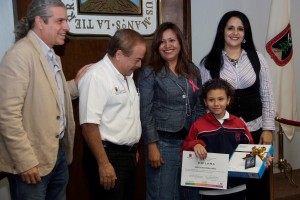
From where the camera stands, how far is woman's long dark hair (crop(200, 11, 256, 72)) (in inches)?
91.8

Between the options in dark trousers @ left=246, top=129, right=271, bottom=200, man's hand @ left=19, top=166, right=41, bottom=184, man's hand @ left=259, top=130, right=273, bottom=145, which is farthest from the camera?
dark trousers @ left=246, top=129, right=271, bottom=200

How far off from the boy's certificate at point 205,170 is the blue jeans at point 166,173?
0.44ft

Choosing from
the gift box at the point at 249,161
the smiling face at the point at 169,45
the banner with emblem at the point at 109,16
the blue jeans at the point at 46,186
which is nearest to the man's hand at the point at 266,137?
the gift box at the point at 249,161

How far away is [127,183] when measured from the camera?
6.52 ft

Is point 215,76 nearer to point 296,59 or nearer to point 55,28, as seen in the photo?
point 55,28

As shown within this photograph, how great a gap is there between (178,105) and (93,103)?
0.55 meters

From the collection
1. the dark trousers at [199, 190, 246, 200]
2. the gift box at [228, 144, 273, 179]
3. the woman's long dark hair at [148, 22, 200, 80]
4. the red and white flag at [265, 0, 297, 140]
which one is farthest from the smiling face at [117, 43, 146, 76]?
the red and white flag at [265, 0, 297, 140]

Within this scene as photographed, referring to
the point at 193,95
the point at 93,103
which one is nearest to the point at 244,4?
the point at 193,95

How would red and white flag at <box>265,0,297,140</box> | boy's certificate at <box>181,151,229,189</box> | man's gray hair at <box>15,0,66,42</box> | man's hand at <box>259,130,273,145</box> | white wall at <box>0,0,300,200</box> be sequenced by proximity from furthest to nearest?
red and white flag at <box>265,0,297,140</box>, white wall at <box>0,0,300,200</box>, man's hand at <box>259,130,273,145</box>, boy's certificate at <box>181,151,229,189</box>, man's gray hair at <box>15,0,66,42</box>

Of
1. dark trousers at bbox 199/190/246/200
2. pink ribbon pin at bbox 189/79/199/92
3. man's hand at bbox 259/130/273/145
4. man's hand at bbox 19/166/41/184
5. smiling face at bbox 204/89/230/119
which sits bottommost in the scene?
dark trousers at bbox 199/190/246/200

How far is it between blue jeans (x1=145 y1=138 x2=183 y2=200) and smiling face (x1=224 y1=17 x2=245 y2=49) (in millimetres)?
732

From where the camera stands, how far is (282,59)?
326 cm

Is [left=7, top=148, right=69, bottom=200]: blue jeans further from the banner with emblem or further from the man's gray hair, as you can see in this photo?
the banner with emblem

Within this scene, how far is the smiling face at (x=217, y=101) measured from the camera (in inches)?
80.5
